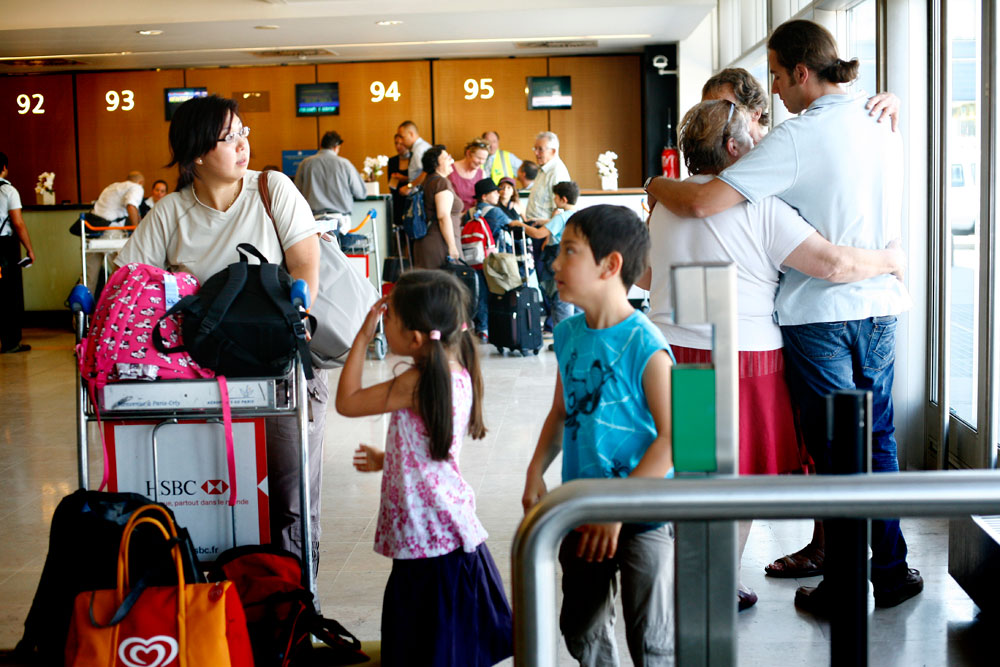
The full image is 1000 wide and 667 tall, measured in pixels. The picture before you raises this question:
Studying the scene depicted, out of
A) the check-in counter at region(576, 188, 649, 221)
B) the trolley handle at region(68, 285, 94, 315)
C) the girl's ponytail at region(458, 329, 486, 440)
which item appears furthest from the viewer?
the check-in counter at region(576, 188, 649, 221)

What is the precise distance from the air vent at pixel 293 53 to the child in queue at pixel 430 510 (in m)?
10.8

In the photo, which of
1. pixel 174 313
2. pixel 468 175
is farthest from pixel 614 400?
pixel 468 175

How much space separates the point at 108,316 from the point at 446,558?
0.95 metres

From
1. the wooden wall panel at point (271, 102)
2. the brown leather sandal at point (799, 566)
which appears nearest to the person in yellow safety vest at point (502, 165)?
the wooden wall panel at point (271, 102)

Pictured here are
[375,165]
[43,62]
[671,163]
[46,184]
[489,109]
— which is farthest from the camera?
[489,109]

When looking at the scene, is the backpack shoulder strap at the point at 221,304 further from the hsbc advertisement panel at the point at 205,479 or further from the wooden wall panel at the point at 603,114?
Result: the wooden wall panel at the point at 603,114

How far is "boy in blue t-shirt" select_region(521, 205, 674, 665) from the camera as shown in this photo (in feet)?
5.88

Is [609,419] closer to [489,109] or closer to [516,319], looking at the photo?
[516,319]

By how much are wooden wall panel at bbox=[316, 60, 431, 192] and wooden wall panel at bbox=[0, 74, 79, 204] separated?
10.9ft

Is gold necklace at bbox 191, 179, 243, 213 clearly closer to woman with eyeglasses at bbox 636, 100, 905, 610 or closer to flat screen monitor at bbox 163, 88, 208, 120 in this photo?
woman with eyeglasses at bbox 636, 100, 905, 610

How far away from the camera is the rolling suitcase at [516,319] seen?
7477 millimetres

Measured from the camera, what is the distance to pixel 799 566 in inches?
117

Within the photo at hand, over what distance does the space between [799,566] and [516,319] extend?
15.2 feet

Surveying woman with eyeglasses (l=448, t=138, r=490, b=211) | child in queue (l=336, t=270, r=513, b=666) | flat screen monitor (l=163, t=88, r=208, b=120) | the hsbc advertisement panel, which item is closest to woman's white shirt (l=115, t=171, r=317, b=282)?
the hsbc advertisement panel
